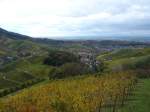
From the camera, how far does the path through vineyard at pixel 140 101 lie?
252 ft

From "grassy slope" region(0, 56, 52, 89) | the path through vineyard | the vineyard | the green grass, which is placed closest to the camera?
the vineyard

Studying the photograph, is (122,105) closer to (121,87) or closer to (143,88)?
(121,87)

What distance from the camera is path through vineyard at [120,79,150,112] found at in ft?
252

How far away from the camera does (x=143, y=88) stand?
109 meters

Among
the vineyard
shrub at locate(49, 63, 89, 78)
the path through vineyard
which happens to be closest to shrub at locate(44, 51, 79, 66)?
shrub at locate(49, 63, 89, 78)

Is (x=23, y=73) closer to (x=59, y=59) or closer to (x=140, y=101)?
(x=59, y=59)

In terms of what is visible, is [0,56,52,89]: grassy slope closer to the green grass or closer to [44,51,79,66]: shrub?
the green grass

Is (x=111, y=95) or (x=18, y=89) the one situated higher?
(x=111, y=95)

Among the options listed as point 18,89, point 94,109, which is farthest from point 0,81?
point 94,109

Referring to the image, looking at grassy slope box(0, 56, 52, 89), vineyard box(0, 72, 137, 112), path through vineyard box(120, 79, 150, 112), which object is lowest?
grassy slope box(0, 56, 52, 89)

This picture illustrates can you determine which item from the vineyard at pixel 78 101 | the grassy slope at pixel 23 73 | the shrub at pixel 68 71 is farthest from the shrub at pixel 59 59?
the vineyard at pixel 78 101

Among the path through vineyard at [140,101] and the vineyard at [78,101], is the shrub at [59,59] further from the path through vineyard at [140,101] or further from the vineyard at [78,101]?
the vineyard at [78,101]

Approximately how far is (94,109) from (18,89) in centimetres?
7358

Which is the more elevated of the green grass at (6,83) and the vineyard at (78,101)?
the vineyard at (78,101)
